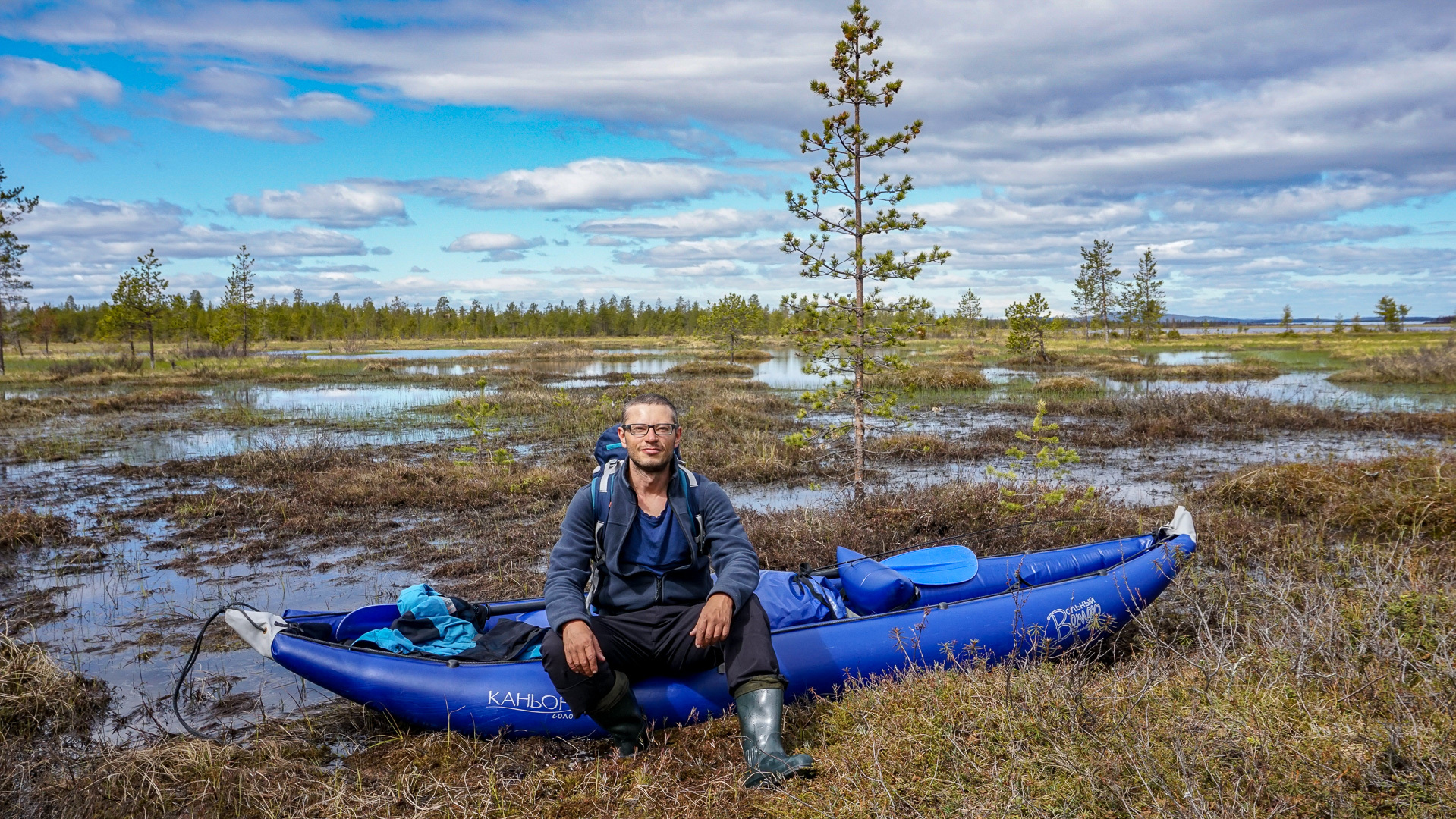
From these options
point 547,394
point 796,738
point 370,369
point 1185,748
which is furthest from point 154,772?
point 370,369

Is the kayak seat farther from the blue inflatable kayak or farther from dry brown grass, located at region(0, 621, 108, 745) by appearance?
dry brown grass, located at region(0, 621, 108, 745)

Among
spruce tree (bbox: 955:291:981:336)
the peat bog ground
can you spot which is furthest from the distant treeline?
the peat bog ground

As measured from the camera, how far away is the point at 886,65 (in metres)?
8.50

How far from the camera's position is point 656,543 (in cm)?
439

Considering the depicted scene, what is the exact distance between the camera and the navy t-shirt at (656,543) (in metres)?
4.39

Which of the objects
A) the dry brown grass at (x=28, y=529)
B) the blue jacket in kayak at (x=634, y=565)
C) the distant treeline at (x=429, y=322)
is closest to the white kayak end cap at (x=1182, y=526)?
the blue jacket in kayak at (x=634, y=565)

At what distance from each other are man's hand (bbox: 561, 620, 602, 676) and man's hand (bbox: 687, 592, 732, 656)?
0.51 m

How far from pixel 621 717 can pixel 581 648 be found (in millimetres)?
526

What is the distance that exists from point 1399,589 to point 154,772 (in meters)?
6.91

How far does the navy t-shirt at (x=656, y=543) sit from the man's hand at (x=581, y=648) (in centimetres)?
52

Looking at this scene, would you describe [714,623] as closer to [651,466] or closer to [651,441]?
[651,466]

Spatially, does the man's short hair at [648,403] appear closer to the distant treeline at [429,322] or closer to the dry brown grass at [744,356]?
the dry brown grass at [744,356]

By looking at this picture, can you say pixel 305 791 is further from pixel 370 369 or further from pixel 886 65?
pixel 370 369

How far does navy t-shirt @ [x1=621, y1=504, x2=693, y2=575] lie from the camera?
4395mm
